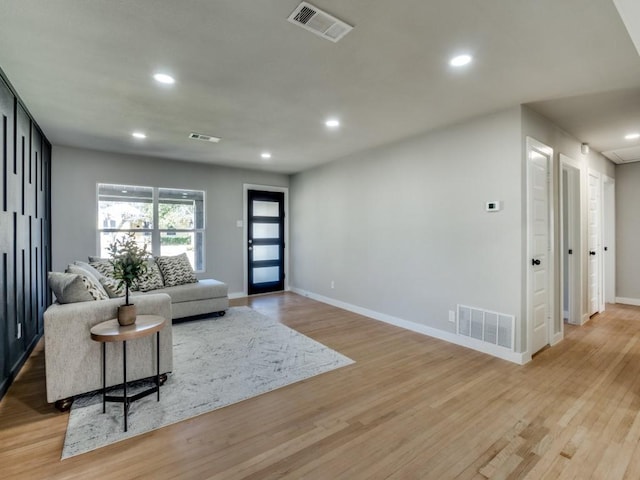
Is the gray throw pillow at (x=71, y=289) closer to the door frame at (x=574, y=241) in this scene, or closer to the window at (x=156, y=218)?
the window at (x=156, y=218)

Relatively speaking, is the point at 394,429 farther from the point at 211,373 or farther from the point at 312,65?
the point at 312,65

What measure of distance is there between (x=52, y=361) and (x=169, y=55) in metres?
2.33

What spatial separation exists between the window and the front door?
3.28ft

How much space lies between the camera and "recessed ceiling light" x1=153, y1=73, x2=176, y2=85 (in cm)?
258

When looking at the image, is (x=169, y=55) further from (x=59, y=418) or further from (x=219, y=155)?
(x=219, y=155)

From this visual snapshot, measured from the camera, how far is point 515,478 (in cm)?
166

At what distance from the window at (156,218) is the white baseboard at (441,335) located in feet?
9.35

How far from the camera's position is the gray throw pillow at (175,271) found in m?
4.74

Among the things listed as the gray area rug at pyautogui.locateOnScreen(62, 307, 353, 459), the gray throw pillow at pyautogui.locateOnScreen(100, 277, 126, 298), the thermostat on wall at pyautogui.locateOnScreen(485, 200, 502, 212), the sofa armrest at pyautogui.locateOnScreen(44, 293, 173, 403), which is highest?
the thermostat on wall at pyautogui.locateOnScreen(485, 200, 502, 212)

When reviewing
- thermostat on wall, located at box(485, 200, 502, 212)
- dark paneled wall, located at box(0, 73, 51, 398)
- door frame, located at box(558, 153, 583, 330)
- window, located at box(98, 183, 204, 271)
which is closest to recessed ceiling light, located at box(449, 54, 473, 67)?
thermostat on wall, located at box(485, 200, 502, 212)

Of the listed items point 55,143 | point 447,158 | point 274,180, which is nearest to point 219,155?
point 274,180

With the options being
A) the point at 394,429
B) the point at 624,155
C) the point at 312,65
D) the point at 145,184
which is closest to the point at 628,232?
the point at 624,155

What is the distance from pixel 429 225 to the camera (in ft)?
13.1

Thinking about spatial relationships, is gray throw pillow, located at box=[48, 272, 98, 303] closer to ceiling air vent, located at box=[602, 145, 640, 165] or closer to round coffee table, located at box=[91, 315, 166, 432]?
round coffee table, located at box=[91, 315, 166, 432]
